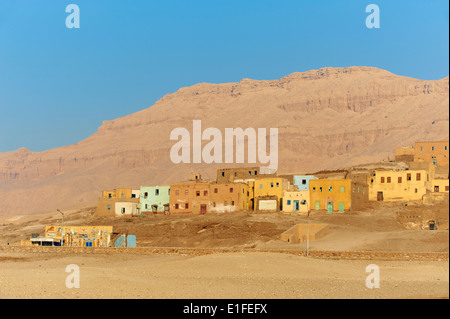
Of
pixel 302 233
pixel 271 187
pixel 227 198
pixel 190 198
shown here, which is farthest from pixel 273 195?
pixel 302 233

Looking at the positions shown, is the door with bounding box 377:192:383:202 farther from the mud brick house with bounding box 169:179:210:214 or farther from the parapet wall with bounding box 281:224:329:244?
the mud brick house with bounding box 169:179:210:214

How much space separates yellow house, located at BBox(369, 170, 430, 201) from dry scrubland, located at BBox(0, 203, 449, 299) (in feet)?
7.78

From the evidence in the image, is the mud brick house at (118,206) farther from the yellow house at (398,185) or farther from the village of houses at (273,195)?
the yellow house at (398,185)

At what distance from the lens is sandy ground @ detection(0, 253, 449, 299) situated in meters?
37.8

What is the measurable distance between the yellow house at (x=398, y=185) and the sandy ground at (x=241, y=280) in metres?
28.7

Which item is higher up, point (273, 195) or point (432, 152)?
point (432, 152)

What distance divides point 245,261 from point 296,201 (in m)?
34.8

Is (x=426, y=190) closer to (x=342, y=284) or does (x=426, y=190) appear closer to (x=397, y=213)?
(x=397, y=213)

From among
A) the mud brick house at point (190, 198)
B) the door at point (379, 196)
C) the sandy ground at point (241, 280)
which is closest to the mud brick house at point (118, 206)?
the mud brick house at point (190, 198)

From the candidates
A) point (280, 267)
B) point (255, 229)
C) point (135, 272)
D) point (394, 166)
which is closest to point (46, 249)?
point (255, 229)

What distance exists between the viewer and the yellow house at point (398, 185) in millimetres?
83438

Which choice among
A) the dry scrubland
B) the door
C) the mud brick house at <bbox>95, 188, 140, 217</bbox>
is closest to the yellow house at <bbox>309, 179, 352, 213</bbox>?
the dry scrubland

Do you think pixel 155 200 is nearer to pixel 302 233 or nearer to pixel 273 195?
pixel 273 195

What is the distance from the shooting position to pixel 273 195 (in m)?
86.1
